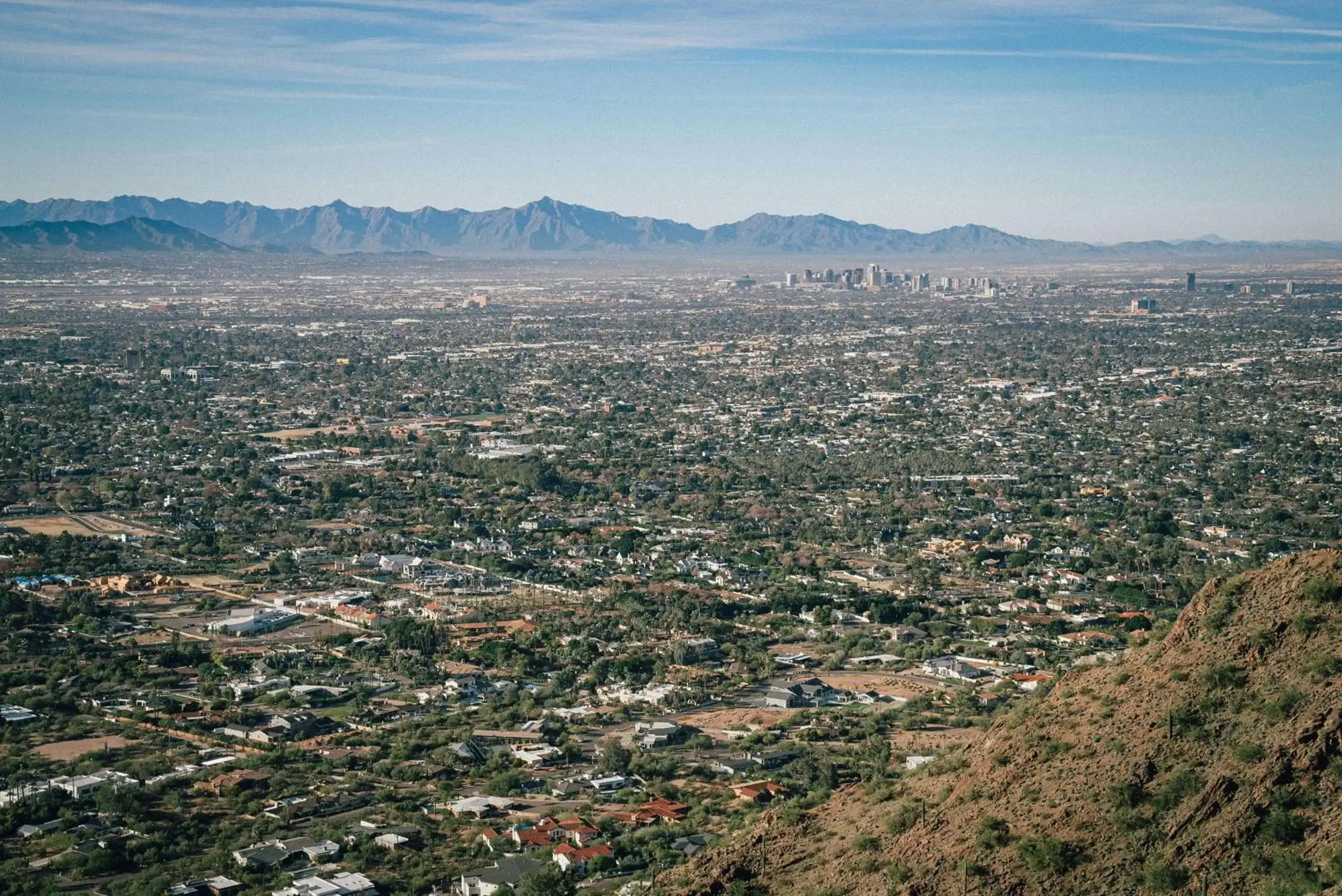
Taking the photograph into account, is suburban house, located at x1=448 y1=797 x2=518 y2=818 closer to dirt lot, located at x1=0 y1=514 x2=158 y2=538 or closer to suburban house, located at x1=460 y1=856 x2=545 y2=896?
suburban house, located at x1=460 y1=856 x2=545 y2=896

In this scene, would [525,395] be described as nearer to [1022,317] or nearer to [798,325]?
[798,325]

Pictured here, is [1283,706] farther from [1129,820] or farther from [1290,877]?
[1290,877]

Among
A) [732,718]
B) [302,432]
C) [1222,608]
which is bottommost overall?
[302,432]

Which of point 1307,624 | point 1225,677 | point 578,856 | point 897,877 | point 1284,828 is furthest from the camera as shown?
point 578,856

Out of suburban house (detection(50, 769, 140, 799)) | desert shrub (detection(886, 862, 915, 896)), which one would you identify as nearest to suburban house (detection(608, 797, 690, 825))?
suburban house (detection(50, 769, 140, 799))

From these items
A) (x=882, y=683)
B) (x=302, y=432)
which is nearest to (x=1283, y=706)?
(x=882, y=683)

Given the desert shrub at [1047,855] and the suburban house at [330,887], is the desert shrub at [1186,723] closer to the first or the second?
the desert shrub at [1047,855]
